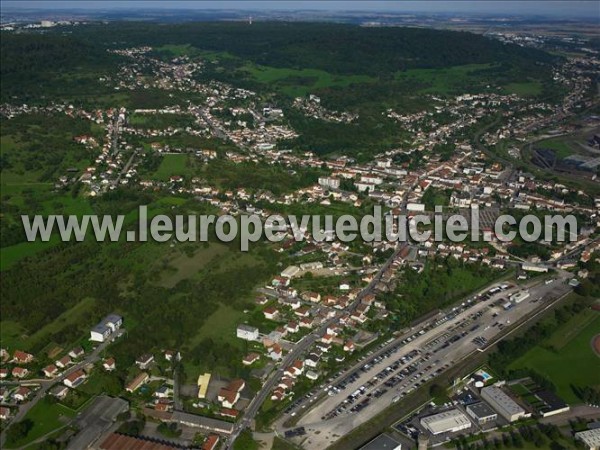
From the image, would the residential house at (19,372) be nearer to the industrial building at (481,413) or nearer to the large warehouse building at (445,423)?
the large warehouse building at (445,423)

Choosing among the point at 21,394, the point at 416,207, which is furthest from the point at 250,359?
the point at 416,207

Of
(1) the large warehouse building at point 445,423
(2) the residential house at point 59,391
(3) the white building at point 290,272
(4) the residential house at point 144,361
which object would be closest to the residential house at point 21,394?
(2) the residential house at point 59,391

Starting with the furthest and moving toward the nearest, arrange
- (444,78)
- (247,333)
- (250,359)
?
(444,78) < (247,333) < (250,359)

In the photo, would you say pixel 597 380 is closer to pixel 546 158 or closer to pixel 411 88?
pixel 546 158

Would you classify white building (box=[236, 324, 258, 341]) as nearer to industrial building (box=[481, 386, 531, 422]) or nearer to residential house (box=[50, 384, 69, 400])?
residential house (box=[50, 384, 69, 400])

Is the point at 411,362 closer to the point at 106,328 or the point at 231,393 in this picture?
the point at 231,393

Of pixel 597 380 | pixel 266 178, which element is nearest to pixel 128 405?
pixel 597 380
